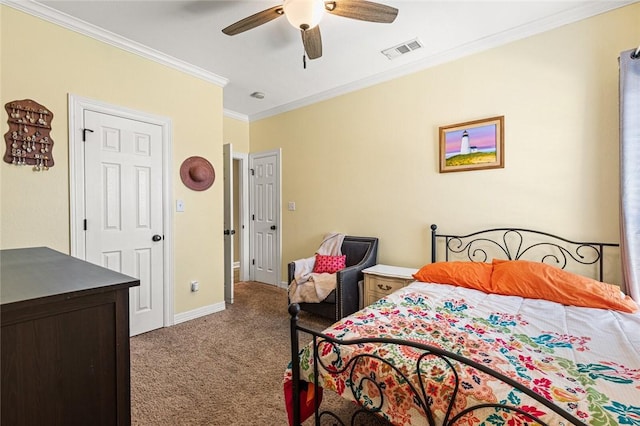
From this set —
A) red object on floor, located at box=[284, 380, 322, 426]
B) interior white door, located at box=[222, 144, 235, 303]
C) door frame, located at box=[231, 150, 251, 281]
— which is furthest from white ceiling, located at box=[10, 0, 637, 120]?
red object on floor, located at box=[284, 380, 322, 426]

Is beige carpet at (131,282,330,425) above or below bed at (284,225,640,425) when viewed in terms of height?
below

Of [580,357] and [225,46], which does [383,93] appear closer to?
[225,46]

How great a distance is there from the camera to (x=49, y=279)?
1175mm

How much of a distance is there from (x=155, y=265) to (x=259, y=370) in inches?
62.0

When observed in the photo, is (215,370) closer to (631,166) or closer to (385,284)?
(385,284)

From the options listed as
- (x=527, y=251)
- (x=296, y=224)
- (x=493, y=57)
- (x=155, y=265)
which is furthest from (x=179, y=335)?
(x=493, y=57)

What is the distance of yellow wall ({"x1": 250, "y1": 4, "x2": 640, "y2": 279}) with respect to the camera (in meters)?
2.29

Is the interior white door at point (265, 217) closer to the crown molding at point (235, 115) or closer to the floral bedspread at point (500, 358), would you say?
the crown molding at point (235, 115)

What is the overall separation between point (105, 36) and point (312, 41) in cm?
192

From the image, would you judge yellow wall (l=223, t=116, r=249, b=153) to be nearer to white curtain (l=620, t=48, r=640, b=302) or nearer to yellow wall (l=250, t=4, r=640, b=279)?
yellow wall (l=250, t=4, r=640, b=279)

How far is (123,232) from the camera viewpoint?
2822 millimetres

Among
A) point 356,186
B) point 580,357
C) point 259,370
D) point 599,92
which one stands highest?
point 599,92

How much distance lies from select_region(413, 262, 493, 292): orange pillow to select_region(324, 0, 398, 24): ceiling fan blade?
1.88 meters

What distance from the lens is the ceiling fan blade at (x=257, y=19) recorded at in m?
1.88
